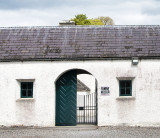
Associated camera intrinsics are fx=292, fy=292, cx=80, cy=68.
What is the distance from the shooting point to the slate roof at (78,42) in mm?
13906

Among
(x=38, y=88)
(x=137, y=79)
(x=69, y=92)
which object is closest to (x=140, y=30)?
(x=137, y=79)

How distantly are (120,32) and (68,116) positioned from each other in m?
5.14

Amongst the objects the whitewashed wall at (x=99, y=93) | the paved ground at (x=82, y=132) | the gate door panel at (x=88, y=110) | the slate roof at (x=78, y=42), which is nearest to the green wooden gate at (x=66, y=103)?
the whitewashed wall at (x=99, y=93)

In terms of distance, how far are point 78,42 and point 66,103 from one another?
3.12 meters

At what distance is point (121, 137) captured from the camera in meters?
11.0

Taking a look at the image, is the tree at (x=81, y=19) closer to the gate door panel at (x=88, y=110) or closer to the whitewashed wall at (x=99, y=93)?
the gate door panel at (x=88, y=110)

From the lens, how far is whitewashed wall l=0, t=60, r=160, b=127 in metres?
13.6

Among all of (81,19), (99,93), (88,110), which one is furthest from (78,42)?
(81,19)

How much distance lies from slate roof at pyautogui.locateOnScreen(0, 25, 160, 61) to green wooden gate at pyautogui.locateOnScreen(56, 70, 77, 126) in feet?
4.58

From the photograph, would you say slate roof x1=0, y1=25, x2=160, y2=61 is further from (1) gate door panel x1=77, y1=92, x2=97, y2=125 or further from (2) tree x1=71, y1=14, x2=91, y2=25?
(2) tree x1=71, y1=14, x2=91, y2=25

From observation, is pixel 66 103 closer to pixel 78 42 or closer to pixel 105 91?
pixel 105 91

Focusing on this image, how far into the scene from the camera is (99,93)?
1371 cm

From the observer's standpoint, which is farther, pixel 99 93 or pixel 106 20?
pixel 106 20

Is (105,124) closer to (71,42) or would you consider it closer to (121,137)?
(121,137)
